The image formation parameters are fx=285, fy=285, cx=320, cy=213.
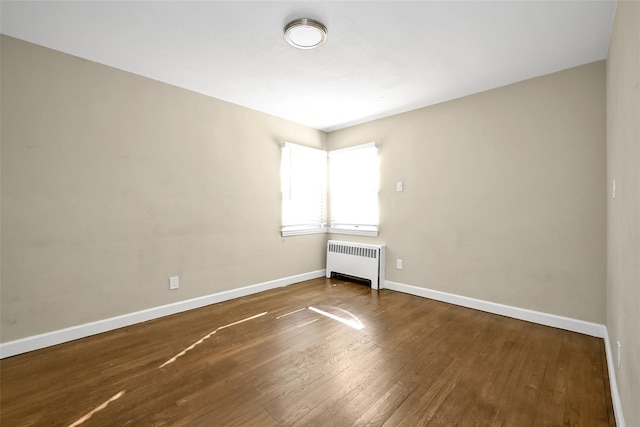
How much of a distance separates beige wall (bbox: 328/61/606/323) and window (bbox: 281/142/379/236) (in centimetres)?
34

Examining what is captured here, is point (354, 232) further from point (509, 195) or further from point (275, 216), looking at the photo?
point (509, 195)

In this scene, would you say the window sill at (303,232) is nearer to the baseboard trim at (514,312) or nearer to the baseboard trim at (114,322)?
the baseboard trim at (114,322)

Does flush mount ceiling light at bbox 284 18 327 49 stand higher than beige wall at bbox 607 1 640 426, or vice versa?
flush mount ceiling light at bbox 284 18 327 49

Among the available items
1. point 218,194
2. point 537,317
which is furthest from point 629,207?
point 218,194

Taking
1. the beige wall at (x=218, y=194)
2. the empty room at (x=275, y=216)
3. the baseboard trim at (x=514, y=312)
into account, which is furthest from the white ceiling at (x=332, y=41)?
the baseboard trim at (x=514, y=312)

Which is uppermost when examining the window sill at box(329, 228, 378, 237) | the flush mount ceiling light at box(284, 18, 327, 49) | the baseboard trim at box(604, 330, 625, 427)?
the flush mount ceiling light at box(284, 18, 327, 49)

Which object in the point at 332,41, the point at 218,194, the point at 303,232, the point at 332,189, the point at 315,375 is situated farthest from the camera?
the point at 332,189

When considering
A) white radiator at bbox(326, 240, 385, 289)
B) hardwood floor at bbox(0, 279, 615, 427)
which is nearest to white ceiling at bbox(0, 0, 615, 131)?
white radiator at bbox(326, 240, 385, 289)

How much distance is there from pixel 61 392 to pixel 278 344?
1408mm

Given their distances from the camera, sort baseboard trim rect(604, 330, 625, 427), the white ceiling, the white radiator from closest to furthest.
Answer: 1. baseboard trim rect(604, 330, 625, 427)
2. the white ceiling
3. the white radiator

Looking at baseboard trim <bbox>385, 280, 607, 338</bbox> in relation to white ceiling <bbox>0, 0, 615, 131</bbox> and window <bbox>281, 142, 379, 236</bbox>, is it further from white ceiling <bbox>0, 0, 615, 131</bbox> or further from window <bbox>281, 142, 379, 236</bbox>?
white ceiling <bbox>0, 0, 615, 131</bbox>

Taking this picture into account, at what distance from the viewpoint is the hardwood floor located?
1.58 metres

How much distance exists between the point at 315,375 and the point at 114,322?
79.9 inches

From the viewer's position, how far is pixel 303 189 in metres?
4.43
